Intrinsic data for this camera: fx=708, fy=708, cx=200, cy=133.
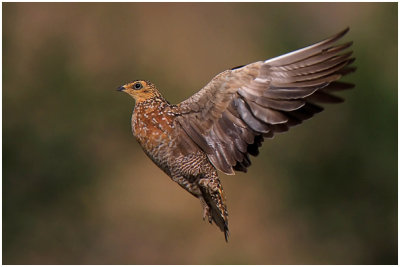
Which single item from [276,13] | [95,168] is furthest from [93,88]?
[276,13]

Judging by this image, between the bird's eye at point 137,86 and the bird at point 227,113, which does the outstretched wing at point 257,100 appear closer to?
the bird at point 227,113

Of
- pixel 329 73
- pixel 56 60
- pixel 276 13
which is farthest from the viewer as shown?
pixel 276 13

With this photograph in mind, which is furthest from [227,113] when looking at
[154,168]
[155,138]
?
[154,168]

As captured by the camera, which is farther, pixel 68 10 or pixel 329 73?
pixel 68 10

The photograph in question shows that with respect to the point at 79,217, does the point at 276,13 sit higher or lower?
higher

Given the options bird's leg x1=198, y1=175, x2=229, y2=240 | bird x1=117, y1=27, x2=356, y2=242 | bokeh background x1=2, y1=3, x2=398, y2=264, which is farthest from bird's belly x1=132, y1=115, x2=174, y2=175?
bokeh background x1=2, y1=3, x2=398, y2=264

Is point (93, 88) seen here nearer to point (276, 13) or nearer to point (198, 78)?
point (198, 78)
